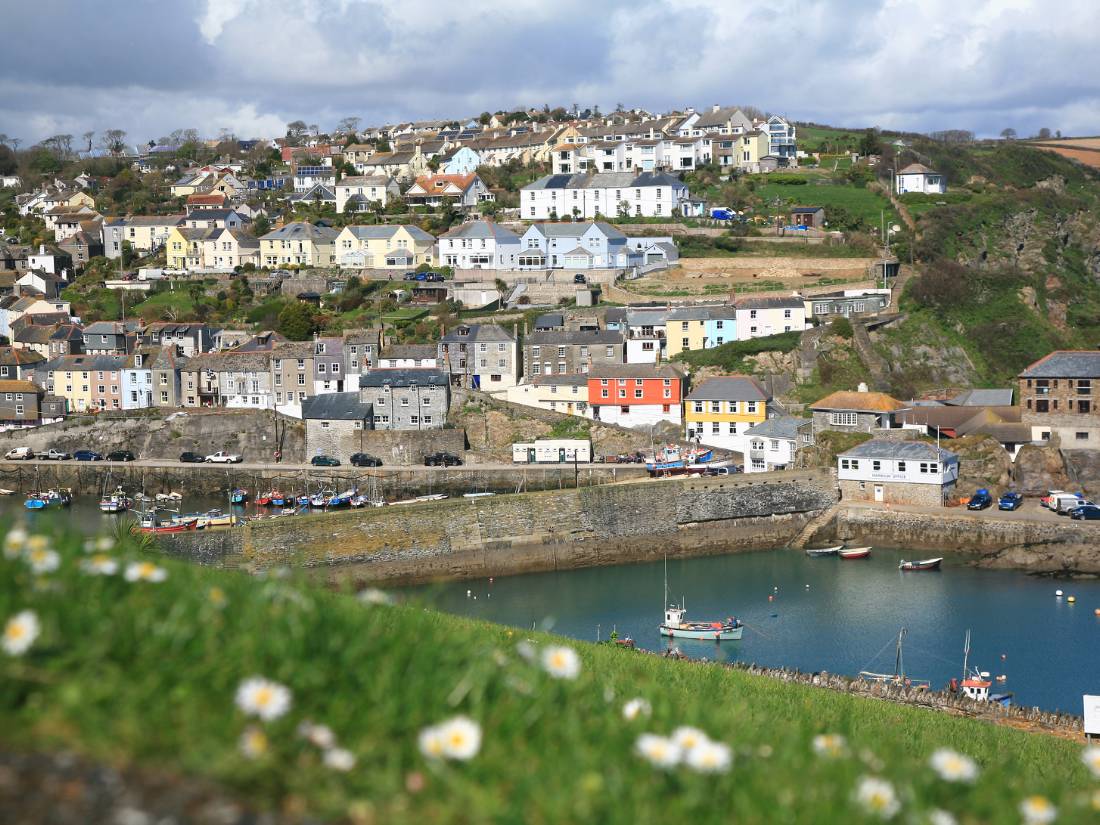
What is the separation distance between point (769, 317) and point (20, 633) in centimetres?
3959

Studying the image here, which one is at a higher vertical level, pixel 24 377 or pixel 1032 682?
pixel 24 377

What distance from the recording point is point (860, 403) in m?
34.4

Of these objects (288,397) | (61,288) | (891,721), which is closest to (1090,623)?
(891,721)

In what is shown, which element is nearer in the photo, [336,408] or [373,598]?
[373,598]

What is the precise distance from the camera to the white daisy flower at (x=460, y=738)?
3.93 m

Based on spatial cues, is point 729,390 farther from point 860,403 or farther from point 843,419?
point 860,403

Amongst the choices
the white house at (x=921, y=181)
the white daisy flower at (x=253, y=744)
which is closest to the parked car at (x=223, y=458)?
the white house at (x=921, y=181)

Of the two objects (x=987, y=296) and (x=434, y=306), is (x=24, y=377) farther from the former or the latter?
(x=987, y=296)

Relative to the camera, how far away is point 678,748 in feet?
13.9

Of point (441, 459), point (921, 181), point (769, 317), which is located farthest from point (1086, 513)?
point (921, 181)

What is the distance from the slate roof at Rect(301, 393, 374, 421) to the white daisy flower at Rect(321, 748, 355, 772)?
34.9 m

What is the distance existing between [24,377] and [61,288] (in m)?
13.4

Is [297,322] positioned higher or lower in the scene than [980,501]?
higher

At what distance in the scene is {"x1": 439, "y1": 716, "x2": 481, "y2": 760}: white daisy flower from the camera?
393 centimetres
